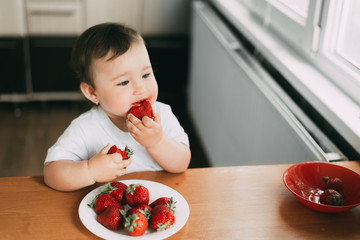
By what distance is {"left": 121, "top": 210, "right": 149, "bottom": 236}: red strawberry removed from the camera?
34.6 inches

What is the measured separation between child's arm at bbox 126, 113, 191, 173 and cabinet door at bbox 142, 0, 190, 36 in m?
2.29

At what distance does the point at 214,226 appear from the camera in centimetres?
94

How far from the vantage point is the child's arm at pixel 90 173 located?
1028 millimetres

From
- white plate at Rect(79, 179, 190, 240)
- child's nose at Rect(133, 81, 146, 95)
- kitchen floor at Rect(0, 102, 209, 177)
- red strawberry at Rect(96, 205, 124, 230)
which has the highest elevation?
child's nose at Rect(133, 81, 146, 95)

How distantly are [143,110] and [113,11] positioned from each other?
234cm

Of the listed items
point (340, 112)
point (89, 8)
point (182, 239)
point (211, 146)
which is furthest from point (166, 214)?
point (89, 8)

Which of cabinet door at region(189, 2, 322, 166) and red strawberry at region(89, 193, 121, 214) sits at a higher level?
red strawberry at region(89, 193, 121, 214)

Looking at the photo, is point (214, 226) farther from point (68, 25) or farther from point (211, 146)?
point (68, 25)

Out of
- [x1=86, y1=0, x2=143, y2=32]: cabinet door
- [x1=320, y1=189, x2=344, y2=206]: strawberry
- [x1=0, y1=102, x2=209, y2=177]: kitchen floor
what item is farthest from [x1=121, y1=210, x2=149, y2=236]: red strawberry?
[x1=86, y1=0, x2=143, y2=32]: cabinet door

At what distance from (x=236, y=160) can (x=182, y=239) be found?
4.26ft

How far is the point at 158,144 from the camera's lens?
1157 millimetres

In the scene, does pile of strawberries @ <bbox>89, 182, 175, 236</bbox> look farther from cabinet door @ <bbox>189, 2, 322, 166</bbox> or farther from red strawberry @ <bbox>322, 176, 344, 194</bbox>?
cabinet door @ <bbox>189, 2, 322, 166</bbox>

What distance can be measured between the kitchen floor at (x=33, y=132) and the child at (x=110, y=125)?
1.19 m

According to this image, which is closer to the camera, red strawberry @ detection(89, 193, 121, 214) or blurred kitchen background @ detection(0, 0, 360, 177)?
red strawberry @ detection(89, 193, 121, 214)
